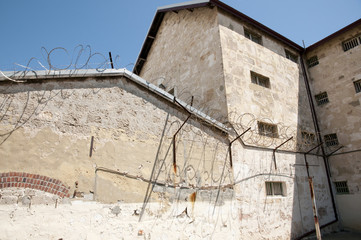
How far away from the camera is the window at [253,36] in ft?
32.1

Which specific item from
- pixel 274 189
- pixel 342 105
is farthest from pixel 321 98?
pixel 274 189

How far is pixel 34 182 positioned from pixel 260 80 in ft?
26.9

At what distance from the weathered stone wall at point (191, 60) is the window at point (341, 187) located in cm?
606

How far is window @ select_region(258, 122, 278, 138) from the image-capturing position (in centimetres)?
778

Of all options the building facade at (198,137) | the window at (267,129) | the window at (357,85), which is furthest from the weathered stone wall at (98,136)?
the window at (357,85)

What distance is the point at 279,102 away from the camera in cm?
877

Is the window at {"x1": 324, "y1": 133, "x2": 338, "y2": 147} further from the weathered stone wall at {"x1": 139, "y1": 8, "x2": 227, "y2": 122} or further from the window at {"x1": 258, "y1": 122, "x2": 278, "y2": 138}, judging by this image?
the weathered stone wall at {"x1": 139, "y1": 8, "x2": 227, "y2": 122}

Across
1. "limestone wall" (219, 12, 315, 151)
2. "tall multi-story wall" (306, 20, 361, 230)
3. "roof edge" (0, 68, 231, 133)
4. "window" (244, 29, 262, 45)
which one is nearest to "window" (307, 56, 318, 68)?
"tall multi-story wall" (306, 20, 361, 230)

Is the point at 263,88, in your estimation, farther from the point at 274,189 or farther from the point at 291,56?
the point at 291,56

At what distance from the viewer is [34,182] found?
376 cm

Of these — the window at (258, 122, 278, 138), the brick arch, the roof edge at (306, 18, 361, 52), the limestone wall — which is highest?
the roof edge at (306, 18, 361, 52)

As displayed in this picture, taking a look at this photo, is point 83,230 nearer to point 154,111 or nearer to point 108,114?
point 108,114

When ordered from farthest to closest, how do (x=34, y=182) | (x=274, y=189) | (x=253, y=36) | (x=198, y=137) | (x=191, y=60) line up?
(x=253, y=36) → (x=191, y=60) → (x=274, y=189) → (x=198, y=137) → (x=34, y=182)

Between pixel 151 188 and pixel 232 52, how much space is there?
5.97 meters
